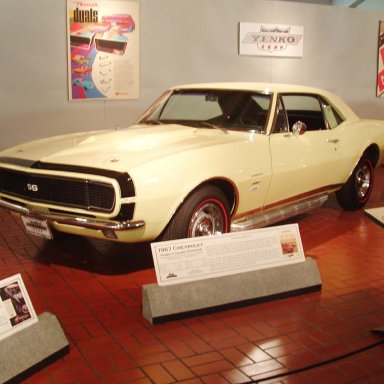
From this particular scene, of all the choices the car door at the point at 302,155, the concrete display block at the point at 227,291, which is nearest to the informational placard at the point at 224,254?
the concrete display block at the point at 227,291

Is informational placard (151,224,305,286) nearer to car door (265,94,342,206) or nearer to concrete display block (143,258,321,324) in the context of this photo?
concrete display block (143,258,321,324)

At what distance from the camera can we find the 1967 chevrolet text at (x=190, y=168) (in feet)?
14.4

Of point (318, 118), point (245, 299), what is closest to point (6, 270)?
point (245, 299)

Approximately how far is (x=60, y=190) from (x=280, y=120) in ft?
7.44

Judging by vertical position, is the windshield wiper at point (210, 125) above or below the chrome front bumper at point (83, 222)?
above

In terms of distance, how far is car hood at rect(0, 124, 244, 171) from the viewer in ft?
15.0

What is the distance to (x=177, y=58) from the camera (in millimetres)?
9359

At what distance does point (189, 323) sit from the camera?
395 centimetres

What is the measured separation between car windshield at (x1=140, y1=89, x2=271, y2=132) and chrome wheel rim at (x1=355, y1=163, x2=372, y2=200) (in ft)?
6.35

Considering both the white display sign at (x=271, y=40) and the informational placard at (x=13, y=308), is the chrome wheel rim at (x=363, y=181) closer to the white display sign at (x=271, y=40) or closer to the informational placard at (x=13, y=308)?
the white display sign at (x=271, y=40)

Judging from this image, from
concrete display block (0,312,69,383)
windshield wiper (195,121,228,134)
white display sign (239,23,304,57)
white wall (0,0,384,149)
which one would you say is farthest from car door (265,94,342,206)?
Result: white display sign (239,23,304,57)

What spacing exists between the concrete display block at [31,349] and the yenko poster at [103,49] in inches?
221

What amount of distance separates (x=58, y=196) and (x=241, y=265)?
1.49 meters

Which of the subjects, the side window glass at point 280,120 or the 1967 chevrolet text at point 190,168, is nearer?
the 1967 chevrolet text at point 190,168
